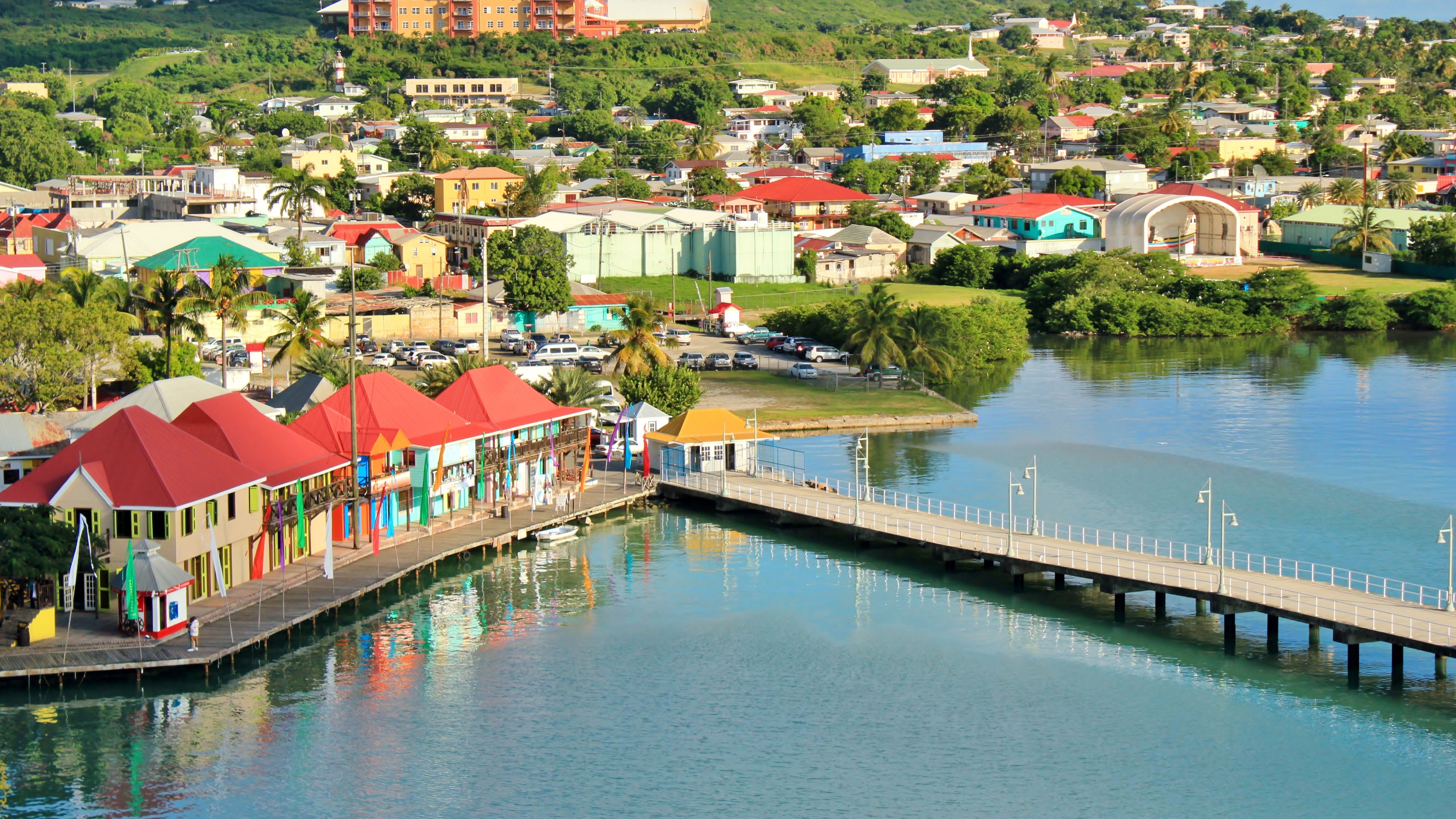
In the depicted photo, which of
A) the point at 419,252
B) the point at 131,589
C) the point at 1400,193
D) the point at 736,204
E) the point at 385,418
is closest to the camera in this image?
the point at 131,589

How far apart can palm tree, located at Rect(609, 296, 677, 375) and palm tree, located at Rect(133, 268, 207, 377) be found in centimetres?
1626

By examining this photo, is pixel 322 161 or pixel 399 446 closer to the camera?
pixel 399 446

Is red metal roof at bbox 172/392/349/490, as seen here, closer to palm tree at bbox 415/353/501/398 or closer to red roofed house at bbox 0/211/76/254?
palm tree at bbox 415/353/501/398

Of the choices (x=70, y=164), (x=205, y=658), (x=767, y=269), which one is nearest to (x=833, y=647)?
(x=205, y=658)

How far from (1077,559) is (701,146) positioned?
375 ft

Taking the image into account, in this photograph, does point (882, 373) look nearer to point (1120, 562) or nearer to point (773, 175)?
point (1120, 562)

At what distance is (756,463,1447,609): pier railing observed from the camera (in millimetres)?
44250

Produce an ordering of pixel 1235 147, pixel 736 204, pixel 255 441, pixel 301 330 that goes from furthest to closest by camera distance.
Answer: pixel 1235 147
pixel 736 204
pixel 301 330
pixel 255 441

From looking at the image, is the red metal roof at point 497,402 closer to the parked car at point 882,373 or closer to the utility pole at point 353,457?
the utility pole at point 353,457

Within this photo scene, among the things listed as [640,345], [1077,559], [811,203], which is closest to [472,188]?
[811,203]

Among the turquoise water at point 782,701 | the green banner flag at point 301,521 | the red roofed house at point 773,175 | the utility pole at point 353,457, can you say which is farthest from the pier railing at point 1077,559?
the red roofed house at point 773,175

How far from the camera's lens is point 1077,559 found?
46.0 meters

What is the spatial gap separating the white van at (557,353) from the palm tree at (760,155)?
78.8 meters

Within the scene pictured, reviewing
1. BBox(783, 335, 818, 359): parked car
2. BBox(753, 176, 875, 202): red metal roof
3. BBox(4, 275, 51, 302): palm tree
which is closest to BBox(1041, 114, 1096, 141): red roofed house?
BBox(753, 176, 875, 202): red metal roof
